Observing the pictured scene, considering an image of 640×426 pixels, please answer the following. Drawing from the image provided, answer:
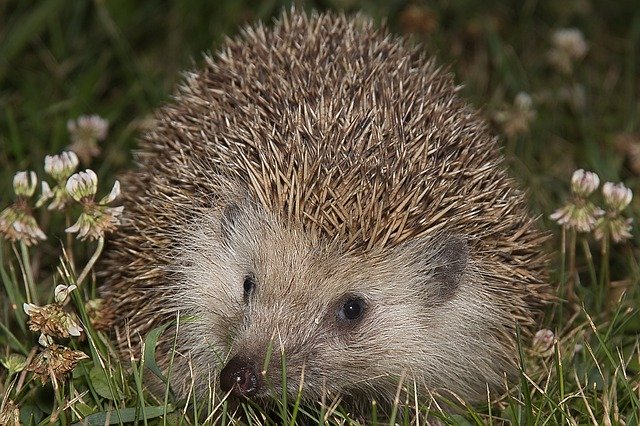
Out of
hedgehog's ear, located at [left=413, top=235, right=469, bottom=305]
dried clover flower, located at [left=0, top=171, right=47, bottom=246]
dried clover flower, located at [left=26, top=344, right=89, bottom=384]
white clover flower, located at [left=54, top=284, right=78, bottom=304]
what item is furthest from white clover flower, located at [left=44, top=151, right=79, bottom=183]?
hedgehog's ear, located at [left=413, top=235, right=469, bottom=305]

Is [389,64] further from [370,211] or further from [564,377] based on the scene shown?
[564,377]

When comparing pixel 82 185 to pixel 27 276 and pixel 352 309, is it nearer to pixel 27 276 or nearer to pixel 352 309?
pixel 27 276

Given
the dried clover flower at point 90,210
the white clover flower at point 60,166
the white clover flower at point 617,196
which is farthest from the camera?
the white clover flower at point 617,196

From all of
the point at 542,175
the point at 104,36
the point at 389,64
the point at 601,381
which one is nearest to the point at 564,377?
the point at 601,381

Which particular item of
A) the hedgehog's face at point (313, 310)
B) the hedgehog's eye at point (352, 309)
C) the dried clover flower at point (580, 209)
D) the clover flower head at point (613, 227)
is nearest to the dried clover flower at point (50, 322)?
the hedgehog's face at point (313, 310)

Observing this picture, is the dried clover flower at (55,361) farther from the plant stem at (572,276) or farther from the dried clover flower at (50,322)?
the plant stem at (572,276)

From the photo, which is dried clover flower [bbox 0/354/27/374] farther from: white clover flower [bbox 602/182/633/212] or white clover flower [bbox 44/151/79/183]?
white clover flower [bbox 602/182/633/212]
